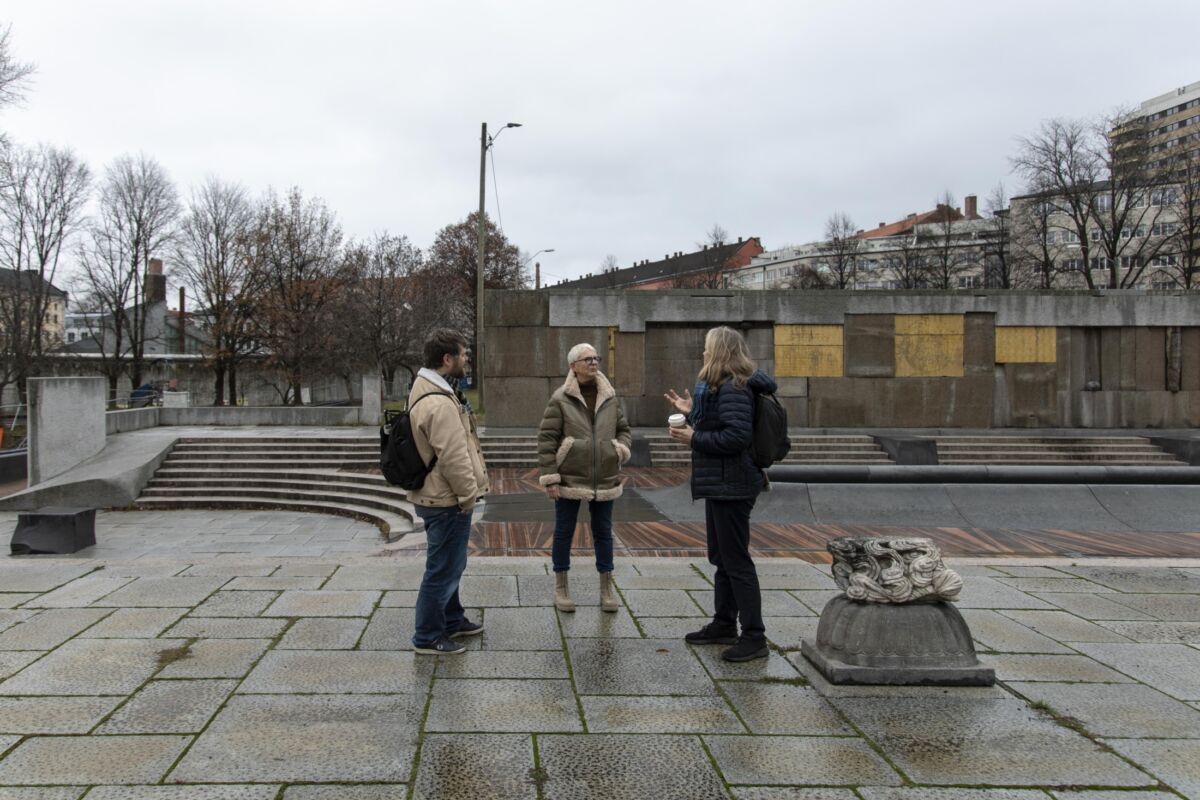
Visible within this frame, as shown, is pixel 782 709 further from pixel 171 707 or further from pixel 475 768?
pixel 171 707

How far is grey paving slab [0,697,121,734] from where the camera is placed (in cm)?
340

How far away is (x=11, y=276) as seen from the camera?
35.2 meters

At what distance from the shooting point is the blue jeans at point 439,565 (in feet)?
14.3

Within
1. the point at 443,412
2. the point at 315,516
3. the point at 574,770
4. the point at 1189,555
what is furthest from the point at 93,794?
the point at 315,516

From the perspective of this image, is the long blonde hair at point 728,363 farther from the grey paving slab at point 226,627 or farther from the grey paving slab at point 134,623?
the grey paving slab at point 134,623

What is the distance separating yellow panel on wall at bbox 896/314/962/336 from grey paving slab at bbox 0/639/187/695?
14.9 m

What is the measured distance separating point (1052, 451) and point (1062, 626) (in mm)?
11145

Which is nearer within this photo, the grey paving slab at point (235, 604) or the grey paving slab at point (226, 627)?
the grey paving slab at point (226, 627)

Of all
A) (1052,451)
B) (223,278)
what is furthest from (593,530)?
(223,278)

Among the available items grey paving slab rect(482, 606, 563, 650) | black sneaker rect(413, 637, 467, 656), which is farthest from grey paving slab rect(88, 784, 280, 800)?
grey paving slab rect(482, 606, 563, 650)

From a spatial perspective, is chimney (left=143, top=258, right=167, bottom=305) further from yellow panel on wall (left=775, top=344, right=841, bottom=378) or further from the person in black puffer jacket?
the person in black puffer jacket

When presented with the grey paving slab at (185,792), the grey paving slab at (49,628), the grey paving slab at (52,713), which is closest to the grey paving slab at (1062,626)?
the grey paving slab at (185,792)

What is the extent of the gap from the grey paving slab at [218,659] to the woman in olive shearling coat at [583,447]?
75.4 inches

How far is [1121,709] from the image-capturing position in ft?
12.3
